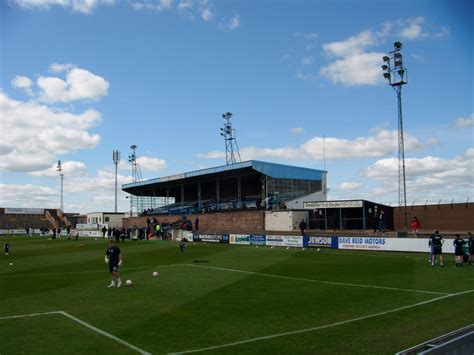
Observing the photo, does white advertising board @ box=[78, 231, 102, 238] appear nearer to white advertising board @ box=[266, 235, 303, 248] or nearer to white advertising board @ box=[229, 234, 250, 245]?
white advertising board @ box=[229, 234, 250, 245]

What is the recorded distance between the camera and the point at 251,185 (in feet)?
239

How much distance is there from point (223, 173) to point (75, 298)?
161 ft

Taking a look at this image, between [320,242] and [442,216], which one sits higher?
[442,216]

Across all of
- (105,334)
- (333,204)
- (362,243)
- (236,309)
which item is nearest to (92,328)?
(105,334)

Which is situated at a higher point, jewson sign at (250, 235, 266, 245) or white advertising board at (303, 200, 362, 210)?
white advertising board at (303, 200, 362, 210)

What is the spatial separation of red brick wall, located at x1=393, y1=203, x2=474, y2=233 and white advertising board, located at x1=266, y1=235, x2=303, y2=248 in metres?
10.9

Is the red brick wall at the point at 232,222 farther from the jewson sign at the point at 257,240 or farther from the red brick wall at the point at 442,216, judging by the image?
the red brick wall at the point at 442,216

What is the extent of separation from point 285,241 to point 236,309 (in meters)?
29.2

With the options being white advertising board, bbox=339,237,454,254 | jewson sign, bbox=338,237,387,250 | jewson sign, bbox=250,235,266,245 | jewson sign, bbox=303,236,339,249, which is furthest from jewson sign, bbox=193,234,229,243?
white advertising board, bbox=339,237,454,254

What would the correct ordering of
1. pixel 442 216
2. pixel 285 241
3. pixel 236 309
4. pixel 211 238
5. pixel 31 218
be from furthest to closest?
pixel 31 218, pixel 211 238, pixel 285 241, pixel 442 216, pixel 236 309

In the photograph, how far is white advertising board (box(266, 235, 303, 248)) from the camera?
41375 mm

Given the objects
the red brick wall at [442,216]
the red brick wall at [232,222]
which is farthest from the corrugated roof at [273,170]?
the red brick wall at [442,216]

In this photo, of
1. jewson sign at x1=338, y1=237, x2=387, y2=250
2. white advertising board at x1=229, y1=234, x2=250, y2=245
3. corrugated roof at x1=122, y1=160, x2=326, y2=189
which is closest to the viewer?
jewson sign at x1=338, y1=237, x2=387, y2=250

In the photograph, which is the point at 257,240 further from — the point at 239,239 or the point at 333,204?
the point at 333,204
